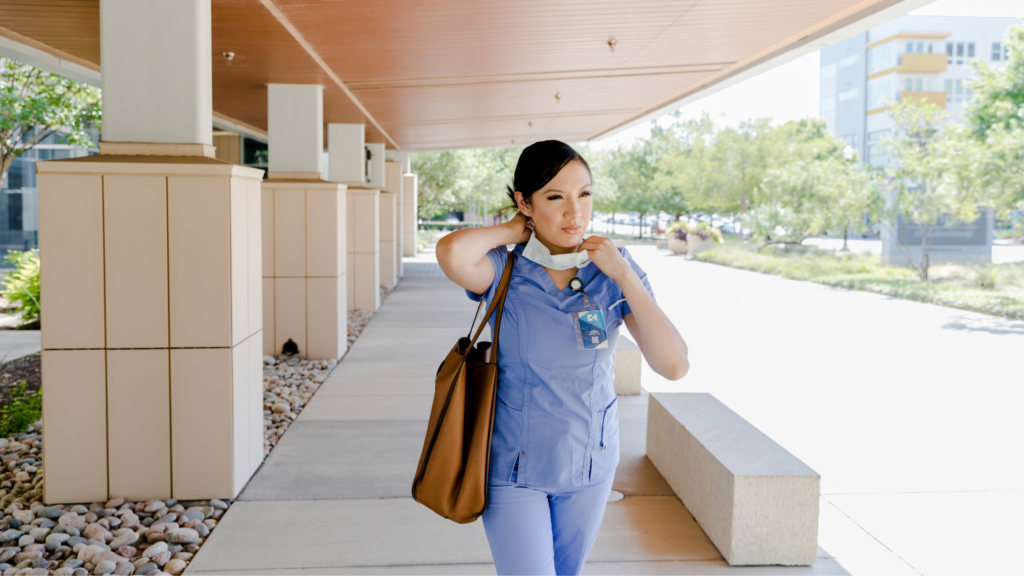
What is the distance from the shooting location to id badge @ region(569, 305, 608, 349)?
2.12 m

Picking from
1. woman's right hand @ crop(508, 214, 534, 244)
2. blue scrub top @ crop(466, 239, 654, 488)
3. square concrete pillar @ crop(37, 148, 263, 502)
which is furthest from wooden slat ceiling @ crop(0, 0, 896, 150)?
blue scrub top @ crop(466, 239, 654, 488)

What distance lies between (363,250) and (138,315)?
930cm

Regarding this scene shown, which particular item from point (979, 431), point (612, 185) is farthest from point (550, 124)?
point (612, 185)

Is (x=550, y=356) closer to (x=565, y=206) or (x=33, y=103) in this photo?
(x=565, y=206)

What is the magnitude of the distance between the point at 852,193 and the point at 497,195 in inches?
875

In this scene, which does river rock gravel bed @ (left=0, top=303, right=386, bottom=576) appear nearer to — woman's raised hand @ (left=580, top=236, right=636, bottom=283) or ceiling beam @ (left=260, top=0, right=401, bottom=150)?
woman's raised hand @ (left=580, top=236, right=636, bottom=283)

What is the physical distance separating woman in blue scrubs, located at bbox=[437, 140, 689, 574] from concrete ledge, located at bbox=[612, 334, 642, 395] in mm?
5339

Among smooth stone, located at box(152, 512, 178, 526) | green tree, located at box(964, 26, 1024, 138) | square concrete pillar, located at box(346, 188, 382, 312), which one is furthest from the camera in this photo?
green tree, located at box(964, 26, 1024, 138)

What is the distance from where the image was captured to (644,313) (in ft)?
6.93

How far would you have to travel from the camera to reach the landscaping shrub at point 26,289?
11750 mm

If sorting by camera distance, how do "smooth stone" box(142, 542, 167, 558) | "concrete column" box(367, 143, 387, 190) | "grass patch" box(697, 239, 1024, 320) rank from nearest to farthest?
"smooth stone" box(142, 542, 167, 558)
"grass patch" box(697, 239, 1024, 320)
"concrete column" box(367, 143, 387, 190)

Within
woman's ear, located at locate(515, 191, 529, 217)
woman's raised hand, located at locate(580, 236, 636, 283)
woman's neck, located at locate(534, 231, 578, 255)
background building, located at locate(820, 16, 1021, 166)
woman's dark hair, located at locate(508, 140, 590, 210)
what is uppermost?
background building, located at locate(820, 16, 1021, 166)

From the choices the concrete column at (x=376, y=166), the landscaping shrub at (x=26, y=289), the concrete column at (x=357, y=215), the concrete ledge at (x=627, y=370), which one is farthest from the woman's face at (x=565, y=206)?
the concrete column at (x=376, y=166)

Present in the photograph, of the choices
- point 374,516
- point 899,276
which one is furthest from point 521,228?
point 899,276
